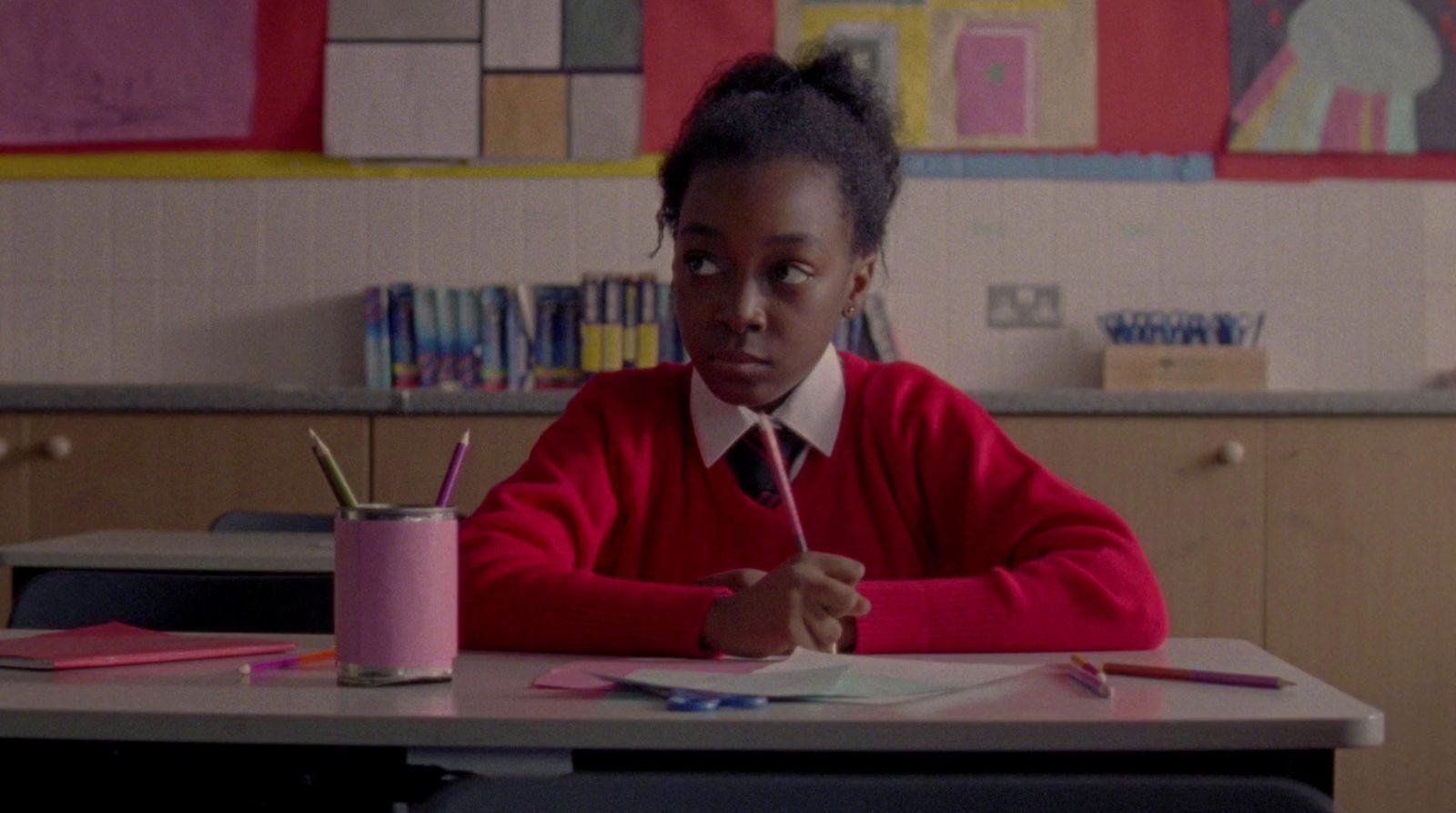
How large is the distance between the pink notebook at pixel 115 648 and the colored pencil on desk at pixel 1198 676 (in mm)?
584

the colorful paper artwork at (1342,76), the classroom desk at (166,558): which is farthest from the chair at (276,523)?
the colorful paper artwork at (1342,76)

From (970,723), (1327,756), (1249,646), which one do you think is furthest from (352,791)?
(1249,646)

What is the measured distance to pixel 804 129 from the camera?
161 cm

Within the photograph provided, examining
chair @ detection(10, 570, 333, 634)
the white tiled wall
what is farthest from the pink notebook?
the white tiled wall

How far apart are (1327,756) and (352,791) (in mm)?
547

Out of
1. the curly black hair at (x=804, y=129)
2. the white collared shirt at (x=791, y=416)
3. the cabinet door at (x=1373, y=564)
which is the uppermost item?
the curly black hair at (x=804, y=129)

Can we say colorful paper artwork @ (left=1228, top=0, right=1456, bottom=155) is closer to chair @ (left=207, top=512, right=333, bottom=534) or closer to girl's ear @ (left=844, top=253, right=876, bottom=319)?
chair @ (left=207, top=512, right=333, bottom=534)

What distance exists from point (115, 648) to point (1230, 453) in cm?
270

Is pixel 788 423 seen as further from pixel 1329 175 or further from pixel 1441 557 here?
pixel 1329 175

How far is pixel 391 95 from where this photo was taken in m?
4.20

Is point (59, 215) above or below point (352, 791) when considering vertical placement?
above

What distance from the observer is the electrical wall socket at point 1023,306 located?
13.5 ft

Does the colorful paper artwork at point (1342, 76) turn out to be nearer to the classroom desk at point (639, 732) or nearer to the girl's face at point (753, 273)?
the girl's face at point (753, 273)

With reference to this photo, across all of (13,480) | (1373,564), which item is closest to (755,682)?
(1373,564)
